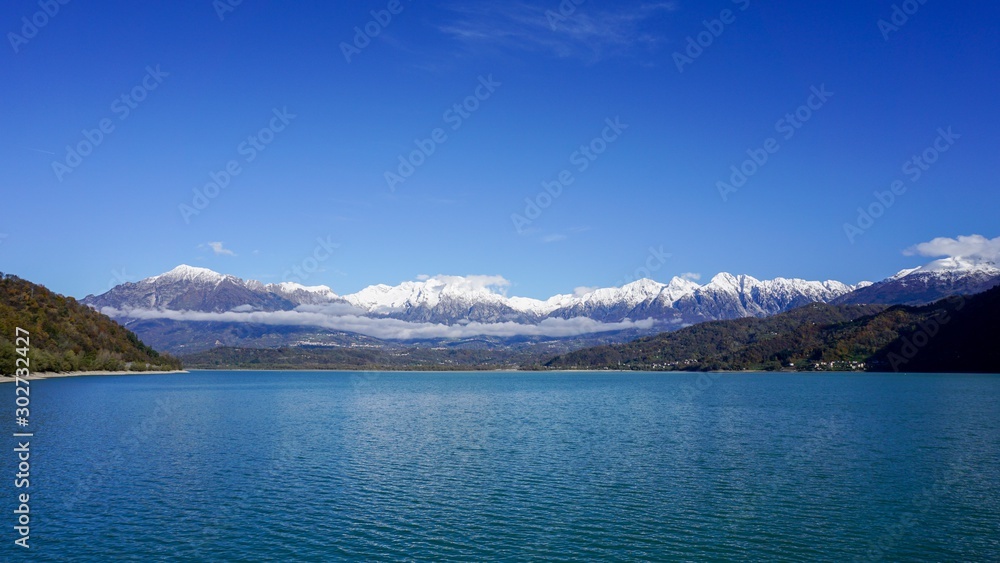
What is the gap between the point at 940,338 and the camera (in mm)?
198625

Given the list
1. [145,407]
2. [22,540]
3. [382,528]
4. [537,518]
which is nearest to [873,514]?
[537,518]

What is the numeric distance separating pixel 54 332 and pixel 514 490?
6304 inches

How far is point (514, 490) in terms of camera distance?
34.3 meters

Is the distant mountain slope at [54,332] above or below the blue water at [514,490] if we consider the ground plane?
above

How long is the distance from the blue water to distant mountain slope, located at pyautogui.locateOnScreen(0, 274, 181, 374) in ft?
265

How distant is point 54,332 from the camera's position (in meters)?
154

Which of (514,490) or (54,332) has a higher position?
(54,332)

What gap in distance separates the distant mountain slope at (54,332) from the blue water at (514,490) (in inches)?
3179

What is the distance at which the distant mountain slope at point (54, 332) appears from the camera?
128875 millimetres

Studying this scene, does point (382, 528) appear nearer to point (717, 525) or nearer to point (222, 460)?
point (717, 525)

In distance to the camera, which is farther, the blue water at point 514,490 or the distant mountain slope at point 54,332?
the distant mountain slope at point 54,332

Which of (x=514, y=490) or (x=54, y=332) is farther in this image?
(x=54, y=332)

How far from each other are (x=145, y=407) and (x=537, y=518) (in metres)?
72.0

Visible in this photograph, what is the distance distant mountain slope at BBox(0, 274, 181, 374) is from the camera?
12888cm
